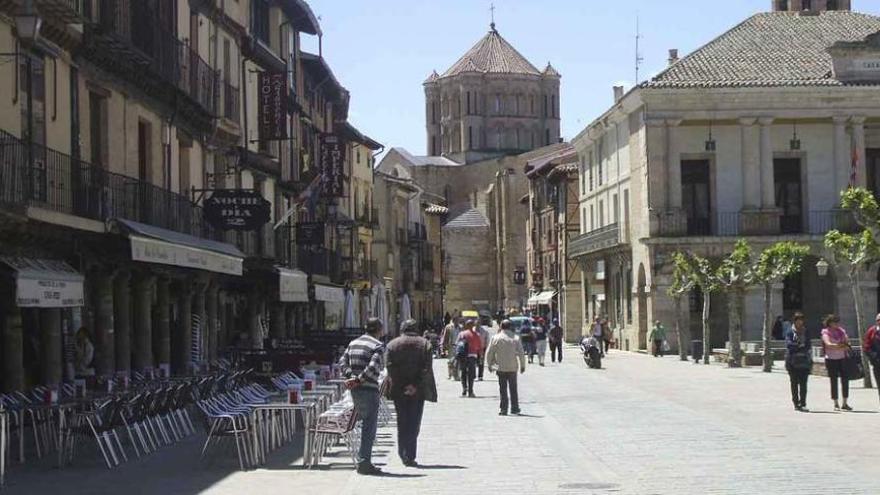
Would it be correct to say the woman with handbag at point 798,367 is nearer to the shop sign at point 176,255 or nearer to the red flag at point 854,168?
the shop sign at point 176,255

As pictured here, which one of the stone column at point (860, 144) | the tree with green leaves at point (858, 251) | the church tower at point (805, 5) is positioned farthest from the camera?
the church tower at point (805, 5)

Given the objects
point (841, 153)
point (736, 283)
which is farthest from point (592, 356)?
point (841, 153)

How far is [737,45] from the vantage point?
5862cm

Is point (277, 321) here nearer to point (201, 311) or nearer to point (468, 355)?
point (201, 311)

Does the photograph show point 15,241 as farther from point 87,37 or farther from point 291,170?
point 291,170

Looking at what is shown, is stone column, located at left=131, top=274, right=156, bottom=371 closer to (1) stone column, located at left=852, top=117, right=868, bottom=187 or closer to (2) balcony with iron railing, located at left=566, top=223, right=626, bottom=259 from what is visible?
(1) stone column, located at left=852, top=117, right=868, bottom=187

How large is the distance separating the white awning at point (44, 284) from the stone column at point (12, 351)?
0.79 meters

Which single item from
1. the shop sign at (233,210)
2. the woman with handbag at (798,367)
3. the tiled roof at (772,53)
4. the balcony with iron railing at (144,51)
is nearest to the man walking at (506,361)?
the woman with handbag at (798,367)

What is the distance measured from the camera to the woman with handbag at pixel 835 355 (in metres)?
23.6

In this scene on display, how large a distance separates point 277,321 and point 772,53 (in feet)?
80.1

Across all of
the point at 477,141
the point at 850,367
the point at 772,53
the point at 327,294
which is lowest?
the point at 850,367

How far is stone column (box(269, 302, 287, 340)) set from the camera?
4312 cm

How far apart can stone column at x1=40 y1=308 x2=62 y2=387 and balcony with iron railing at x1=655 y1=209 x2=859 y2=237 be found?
35416 mm

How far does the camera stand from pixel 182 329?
3081cm
